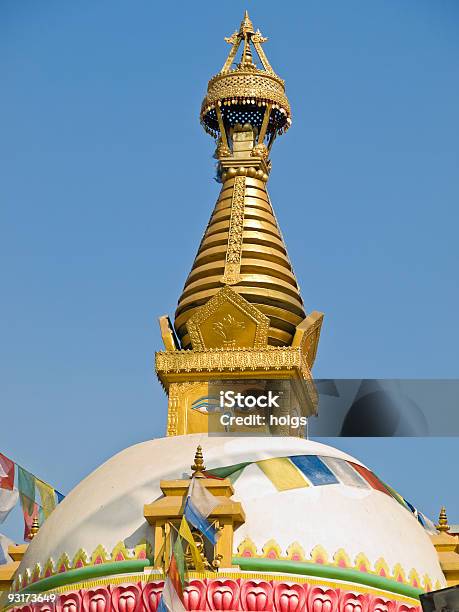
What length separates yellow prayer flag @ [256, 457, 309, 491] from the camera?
27.5m

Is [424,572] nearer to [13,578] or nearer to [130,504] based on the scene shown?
[130,504]

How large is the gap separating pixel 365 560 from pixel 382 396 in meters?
4.60

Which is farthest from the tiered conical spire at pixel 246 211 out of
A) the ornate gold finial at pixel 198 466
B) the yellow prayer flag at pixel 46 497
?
the ornate gold finial at pixel 198 466

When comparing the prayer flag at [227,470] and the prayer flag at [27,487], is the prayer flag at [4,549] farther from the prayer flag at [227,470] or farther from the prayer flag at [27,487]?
the prayer flag at [227,470]

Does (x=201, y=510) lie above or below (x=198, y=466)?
below

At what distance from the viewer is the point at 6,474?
30.4 meters

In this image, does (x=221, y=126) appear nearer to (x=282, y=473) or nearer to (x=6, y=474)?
(x=6, y=474)

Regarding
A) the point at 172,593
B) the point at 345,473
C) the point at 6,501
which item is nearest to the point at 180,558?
the point at 172,593

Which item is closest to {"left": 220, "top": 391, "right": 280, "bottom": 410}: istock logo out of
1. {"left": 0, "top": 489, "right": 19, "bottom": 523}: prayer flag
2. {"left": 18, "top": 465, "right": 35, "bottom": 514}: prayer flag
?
{"left": 18, "top": 465, "right": 35, "bottom": 514}: prayer flag

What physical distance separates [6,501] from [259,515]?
6478mm

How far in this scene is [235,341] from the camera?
3338cm

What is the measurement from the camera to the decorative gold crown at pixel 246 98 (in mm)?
36812

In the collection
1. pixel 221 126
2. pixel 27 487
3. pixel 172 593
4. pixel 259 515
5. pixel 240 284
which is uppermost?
pixel 221 126

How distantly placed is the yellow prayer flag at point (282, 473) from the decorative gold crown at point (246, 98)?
1191 cm
